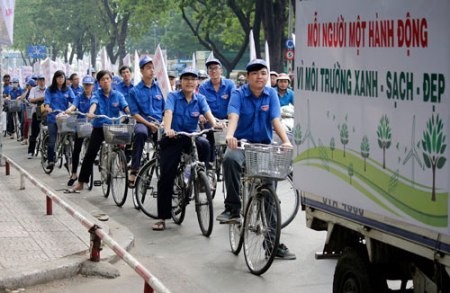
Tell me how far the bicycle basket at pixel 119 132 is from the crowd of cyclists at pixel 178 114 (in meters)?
0.13

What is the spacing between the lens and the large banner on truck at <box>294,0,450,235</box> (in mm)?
4992

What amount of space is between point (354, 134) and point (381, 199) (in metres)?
0.47

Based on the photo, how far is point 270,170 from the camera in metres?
8.30

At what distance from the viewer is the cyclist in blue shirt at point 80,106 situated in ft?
51.5

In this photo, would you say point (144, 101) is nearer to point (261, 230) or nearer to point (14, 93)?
point (261, 230)

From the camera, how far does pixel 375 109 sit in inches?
219

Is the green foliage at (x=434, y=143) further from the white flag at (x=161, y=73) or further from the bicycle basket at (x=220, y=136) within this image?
the white flag at (x=161, y=73)

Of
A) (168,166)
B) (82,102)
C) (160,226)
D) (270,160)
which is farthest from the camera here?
(82,102)

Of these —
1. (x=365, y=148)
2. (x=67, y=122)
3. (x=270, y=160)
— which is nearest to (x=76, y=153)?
(x=67, y=122)

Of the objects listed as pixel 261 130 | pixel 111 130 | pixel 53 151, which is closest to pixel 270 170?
pixel 261 130

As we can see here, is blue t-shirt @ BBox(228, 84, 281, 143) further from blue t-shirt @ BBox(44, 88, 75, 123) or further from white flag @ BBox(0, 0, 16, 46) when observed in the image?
blue t-shirt @ BBox(44, 88, 75, 123)

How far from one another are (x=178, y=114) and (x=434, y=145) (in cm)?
625

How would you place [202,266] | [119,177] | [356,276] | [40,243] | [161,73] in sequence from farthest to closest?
1. [161,73]
2. [119,177]
3. [40,243]
4. [202,266]
5. [356,276]

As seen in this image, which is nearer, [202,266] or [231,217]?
[202,266]
